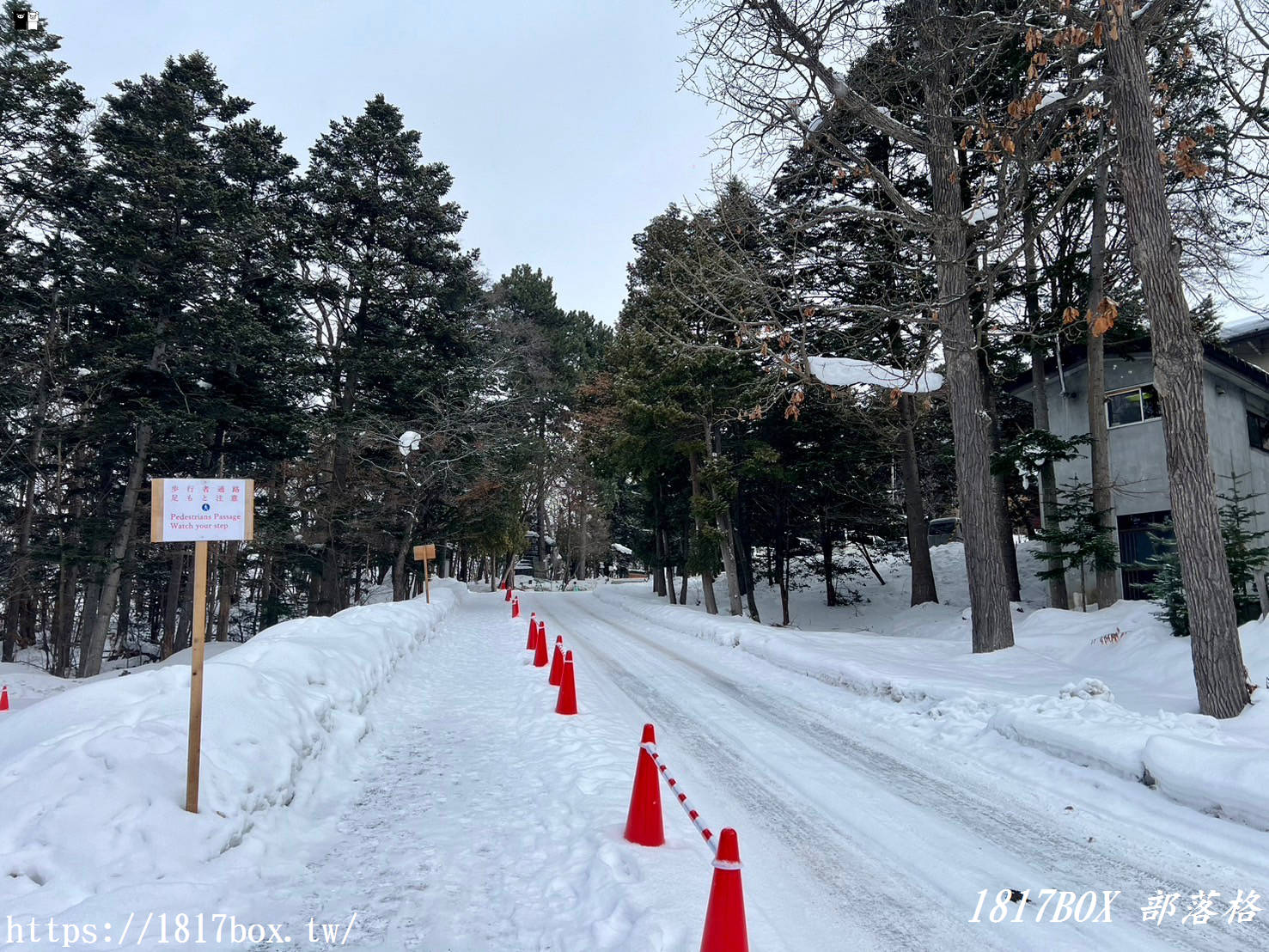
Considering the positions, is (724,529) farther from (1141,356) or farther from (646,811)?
(646,811)

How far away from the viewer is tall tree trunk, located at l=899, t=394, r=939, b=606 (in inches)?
843

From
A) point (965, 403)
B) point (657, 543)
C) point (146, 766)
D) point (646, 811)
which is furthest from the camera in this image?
point (657, 543)

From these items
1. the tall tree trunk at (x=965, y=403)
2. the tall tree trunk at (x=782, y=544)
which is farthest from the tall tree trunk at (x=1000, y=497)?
the tall tree trunk at (x=965, y=403)

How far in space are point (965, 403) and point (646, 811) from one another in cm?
956

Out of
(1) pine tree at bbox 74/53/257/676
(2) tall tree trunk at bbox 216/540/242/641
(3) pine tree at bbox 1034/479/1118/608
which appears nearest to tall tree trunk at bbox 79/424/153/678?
(1) pine tree at bbox 74/53/257/676

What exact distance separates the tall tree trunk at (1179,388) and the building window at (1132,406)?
1324 cm

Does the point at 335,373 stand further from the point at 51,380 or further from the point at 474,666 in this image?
the point at 474,666

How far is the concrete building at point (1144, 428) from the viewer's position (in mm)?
18594

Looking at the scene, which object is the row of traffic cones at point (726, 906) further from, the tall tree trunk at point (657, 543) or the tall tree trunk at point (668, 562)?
the tall tree trunk at point (668, 562)

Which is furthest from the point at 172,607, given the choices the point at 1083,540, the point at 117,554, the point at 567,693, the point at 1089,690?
the point at 1083,540

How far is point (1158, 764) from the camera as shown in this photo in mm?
5602

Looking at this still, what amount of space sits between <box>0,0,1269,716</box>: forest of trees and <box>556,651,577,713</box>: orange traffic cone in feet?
16.8

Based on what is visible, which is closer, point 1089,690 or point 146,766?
point 146,766

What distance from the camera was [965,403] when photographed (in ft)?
38.6
